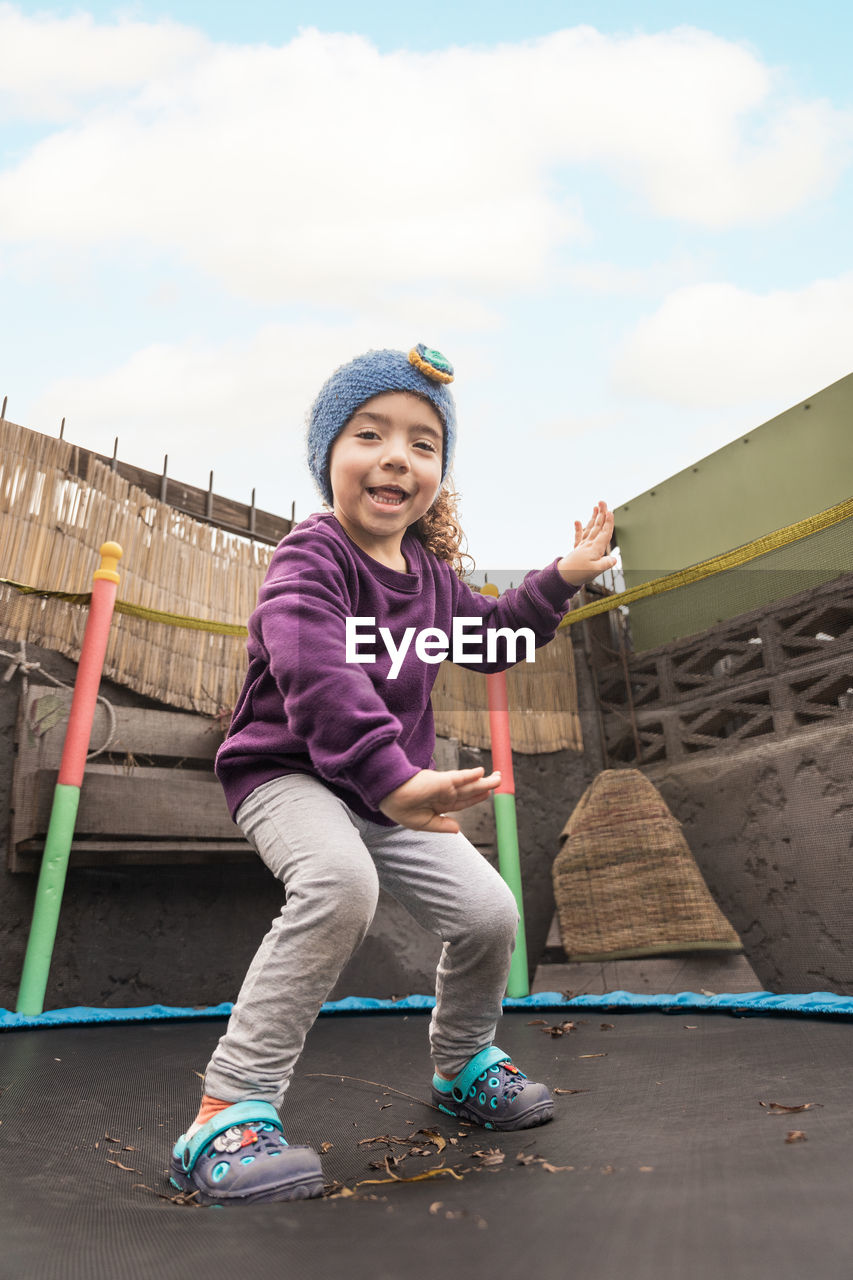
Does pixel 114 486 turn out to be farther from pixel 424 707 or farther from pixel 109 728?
pixel 424 707

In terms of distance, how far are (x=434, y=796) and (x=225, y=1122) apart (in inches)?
14.5

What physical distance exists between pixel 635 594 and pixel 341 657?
6.95ft

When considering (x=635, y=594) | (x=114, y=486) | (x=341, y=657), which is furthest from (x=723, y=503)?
(x=341, y=657)

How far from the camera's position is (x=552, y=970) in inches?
106

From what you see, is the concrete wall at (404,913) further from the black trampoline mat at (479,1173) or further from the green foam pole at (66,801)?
the black trampoline mat at (479,1173)

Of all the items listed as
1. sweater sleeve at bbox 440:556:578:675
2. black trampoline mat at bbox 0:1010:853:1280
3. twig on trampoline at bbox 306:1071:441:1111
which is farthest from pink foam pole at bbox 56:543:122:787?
sweater sleeve at bbox 440:556:578:675

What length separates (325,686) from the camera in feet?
3.15

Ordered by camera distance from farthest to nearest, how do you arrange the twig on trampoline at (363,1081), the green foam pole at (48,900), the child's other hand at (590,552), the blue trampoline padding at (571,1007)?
the green foam pole at (48,900)
the blue trampoline padding at (571,1007)
the child's other hand at (590,552)
the twig on trampoline at (363,1081)

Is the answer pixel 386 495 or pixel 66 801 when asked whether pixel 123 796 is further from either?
pixel 386 495

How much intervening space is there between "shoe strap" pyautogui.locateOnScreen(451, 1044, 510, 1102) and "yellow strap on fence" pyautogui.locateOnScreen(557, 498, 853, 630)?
189 cm

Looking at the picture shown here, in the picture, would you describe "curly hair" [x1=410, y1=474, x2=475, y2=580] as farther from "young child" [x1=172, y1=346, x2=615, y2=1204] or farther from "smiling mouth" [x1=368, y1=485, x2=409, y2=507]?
"smiling mouth" [x1=368, y1=485, x2=409, y2=507]

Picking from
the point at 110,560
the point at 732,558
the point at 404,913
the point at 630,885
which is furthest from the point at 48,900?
the point at 732,558

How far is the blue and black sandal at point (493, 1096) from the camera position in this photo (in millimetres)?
1035

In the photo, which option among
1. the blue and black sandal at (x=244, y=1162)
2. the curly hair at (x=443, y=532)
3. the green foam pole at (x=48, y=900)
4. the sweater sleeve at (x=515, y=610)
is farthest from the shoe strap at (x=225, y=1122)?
→ the green foam pole at (x=48, y=900)
